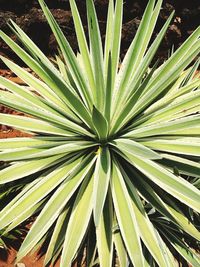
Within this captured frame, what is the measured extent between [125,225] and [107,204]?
0.23 meters

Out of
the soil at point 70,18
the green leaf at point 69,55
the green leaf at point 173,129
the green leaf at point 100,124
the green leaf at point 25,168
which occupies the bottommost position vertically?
the green leaf at point 25,168

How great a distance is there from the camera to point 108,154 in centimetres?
189

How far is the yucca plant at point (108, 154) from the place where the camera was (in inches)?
68.6

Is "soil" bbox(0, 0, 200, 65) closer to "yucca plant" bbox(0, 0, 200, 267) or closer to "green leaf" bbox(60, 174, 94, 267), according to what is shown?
"yucca plant" bbox(0, 0, 200, 267)

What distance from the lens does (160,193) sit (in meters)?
1.96

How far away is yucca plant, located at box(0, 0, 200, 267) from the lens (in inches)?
68.6

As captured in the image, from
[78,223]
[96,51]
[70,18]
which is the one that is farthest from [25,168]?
[70,18]

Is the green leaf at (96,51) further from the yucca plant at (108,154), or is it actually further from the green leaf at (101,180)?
the green leaf at (101,180)

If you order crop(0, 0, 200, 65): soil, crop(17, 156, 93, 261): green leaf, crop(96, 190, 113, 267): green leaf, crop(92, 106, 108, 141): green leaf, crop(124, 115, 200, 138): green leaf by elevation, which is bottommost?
crop(96, 190, 113, 267): green leaf

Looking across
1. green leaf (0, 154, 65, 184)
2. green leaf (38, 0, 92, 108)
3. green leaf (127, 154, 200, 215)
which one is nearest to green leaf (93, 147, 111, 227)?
green leaf (127, 154, 200, 215)

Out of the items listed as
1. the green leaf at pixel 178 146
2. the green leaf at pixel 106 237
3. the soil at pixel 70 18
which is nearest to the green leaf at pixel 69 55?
the green leaf at pixel 178 146

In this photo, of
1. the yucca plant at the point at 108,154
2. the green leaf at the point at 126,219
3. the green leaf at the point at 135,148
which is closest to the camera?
the green leaf at the point at 135,148

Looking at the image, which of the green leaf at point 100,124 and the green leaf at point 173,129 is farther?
the green leaf at point 173,129

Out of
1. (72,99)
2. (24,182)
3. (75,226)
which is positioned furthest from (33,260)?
(72,99)
